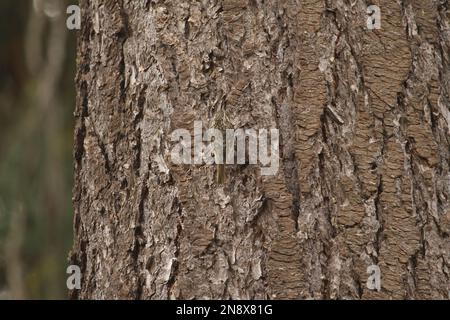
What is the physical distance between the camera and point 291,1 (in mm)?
1947

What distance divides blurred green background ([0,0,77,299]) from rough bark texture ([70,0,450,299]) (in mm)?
4562

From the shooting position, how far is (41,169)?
7637mm

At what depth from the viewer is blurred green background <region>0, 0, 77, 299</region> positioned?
21.9ft

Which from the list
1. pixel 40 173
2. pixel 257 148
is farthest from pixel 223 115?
pixel 40 173

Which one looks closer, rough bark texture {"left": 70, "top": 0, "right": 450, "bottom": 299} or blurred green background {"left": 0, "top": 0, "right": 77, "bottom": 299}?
rough bark texture {"left": 70, "top": 0, "right": 450, "bottom": 299}

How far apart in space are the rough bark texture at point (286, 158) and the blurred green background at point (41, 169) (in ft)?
15.0

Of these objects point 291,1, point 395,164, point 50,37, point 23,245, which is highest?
point 50,37

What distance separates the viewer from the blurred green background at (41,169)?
21.9ft

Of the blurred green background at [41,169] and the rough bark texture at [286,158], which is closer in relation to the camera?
the rough bark texture at [286,158]

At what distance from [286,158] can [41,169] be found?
5.96 metres
